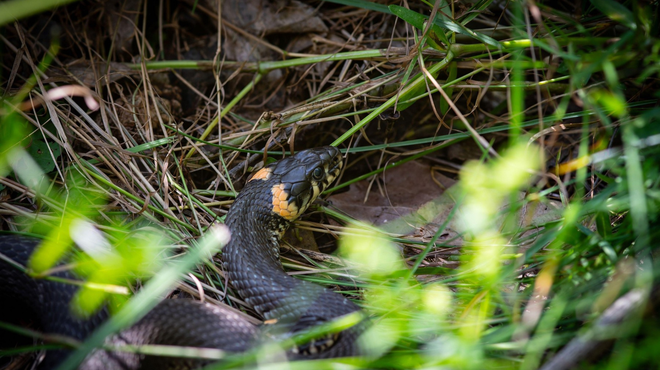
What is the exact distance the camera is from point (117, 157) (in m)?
3.70

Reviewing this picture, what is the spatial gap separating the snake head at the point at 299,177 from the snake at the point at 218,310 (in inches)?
9.3

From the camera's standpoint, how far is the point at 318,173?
12.3 ft

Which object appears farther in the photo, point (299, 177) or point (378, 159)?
point (378, 159)

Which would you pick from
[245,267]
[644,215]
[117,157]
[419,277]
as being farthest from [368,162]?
[644,215]

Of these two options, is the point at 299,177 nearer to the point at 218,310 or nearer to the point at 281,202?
the point at 281,202

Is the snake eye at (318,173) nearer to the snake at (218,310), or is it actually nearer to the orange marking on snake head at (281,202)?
the orange marking on snake head at (281,202)

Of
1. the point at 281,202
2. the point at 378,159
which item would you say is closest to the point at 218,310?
the point at 281,202

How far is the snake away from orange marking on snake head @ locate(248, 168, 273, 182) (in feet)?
0.79

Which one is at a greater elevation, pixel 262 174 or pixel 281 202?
pixel 262 174

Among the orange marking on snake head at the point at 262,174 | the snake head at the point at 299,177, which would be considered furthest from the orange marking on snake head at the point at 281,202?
the orange marking on snake head at the point at 262,174

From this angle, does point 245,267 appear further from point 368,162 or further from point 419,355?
point 368,162

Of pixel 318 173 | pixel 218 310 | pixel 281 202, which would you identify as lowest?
pixel 218 310

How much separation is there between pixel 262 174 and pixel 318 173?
48cm

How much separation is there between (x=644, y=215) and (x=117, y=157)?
3.68 m
